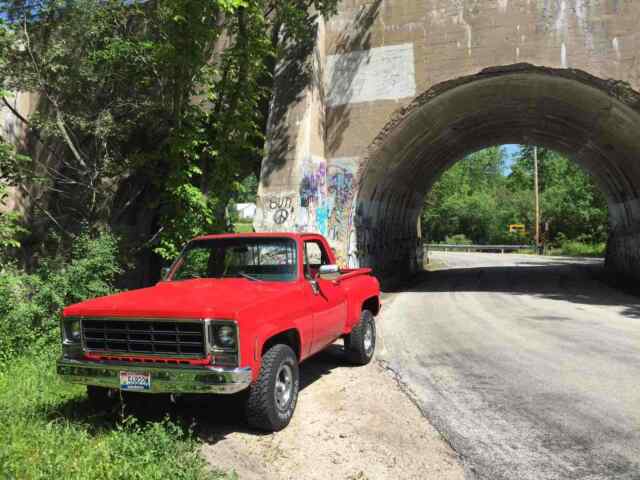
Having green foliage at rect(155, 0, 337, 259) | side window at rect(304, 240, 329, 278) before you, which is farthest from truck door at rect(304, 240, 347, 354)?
green foliage at rect(155, 0, 337, 259)

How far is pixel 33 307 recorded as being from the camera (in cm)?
705

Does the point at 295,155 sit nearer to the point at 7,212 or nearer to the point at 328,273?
the point at 7,212

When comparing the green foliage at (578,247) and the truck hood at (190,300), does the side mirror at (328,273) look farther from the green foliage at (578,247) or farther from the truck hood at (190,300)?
the green foliage at (578,247)

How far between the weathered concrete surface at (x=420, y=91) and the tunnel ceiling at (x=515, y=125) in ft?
0.18

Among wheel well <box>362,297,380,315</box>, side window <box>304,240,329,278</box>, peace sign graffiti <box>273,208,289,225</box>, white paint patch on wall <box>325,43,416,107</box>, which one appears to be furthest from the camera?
white paint patch on wall <box>325,43,416,107</box>

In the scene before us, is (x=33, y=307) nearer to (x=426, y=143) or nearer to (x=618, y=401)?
(x=618, y=401)

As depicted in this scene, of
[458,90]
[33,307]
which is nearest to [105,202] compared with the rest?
[33,307]

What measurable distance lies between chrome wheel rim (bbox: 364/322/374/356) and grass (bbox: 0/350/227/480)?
3074mm

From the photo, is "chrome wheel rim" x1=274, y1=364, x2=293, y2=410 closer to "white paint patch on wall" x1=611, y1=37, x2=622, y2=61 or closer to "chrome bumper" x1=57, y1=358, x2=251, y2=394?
"chrome bumper" x1=57, y1=358, x2=251, y2=394

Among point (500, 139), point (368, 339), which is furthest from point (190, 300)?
point (500, 139)

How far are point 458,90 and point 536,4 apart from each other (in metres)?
2.64

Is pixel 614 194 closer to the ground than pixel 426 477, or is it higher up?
higher up

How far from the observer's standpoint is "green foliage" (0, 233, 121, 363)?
6.81m

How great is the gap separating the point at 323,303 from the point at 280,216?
716 cm
